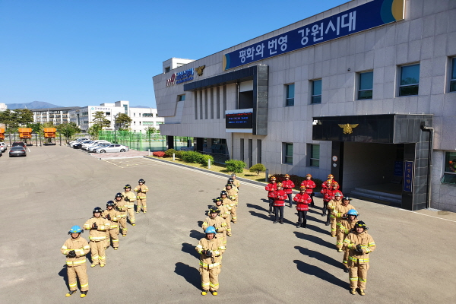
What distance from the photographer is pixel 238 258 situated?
8.91 meters

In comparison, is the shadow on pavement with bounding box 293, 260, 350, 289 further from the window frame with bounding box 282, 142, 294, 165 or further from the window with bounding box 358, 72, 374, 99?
the window frame with bounding box 282, 142, 294, 165

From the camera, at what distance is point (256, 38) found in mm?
24562

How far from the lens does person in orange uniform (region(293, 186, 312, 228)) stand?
1116 cm

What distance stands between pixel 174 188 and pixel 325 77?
1193 centimetres

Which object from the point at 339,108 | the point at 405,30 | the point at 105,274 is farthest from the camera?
the point at 339,108

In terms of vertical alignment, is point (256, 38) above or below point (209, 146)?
above

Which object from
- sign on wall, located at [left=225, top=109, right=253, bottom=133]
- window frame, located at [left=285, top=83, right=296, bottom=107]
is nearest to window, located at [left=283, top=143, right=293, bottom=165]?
window frame, located at [left=285, top=83, right=296, bottom=107]

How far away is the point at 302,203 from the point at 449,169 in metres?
7.72

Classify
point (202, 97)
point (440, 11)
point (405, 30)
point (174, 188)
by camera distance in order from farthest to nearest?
point (202, 97) → point (174, 188) → point (405, 30) → point (440, 11)

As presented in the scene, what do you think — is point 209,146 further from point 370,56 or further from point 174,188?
point 370,56

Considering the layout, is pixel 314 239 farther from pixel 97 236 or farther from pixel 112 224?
pixel 97 236

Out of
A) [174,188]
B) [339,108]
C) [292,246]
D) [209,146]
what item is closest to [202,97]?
[209,146]

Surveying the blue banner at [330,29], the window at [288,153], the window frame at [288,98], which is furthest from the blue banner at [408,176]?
the window frame at [288,98]

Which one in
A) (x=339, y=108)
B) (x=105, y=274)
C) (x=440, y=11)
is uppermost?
(x=440, y=11)
